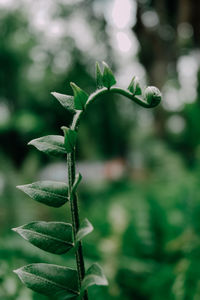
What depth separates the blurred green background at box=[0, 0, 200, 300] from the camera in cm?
100

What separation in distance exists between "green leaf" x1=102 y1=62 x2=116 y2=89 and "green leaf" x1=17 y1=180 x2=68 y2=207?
9cm

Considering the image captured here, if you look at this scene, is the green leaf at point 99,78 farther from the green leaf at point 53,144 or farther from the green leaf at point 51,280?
the green leaf at point 51,280

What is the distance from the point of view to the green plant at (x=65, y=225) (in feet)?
0.90

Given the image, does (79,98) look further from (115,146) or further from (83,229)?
(115,146)

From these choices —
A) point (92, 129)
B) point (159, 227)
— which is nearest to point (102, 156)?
point (92, 129)

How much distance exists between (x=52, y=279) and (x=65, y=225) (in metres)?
0.05

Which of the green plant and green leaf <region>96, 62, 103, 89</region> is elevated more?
green leaf <region>96, 62, 103, 89</region>

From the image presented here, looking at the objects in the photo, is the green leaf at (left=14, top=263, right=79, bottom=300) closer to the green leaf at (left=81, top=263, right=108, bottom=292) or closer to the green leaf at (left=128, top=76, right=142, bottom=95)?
the green leaf at (left=81, top=263, right=108, bottom=292)

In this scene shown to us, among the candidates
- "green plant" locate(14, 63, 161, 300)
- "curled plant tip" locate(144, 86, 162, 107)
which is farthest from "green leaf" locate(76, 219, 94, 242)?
"curled plant tip" locate(144, 86, 162, 107)

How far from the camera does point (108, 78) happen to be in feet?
0.92

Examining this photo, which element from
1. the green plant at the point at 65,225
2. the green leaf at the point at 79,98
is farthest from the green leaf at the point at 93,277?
the green leaf at the point at 79,98

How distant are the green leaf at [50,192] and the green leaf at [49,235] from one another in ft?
0.06

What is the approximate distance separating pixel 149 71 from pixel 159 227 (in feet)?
17.8

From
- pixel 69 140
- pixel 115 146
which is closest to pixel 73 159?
pixel 69 140
